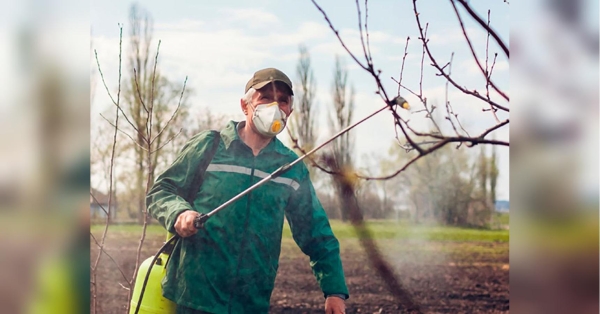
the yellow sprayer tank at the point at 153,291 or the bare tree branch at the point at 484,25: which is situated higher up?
the bare tree branch at the point at 484,25

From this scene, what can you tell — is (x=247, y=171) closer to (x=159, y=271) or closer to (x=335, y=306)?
(x=159, y=271)

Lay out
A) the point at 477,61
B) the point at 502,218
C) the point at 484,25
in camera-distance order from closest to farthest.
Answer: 1. the point at 484,25
2. the point at 477,61
3. the point at 502,218

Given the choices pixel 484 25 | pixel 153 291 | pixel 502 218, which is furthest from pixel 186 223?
pixel 484 25

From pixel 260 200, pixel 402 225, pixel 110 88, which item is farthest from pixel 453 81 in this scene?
pixel 110 88

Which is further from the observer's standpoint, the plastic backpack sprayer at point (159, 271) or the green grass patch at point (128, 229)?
the green grass patch at point (128, 229)

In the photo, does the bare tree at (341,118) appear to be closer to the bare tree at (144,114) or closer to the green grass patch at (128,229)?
the bare tree at (144,114)

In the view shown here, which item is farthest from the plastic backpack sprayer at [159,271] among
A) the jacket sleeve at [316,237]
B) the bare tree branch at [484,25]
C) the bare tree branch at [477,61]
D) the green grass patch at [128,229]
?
the bare tree branch at [484,25]

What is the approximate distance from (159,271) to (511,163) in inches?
80.0

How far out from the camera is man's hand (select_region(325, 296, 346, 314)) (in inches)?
155

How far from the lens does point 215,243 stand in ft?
12.8

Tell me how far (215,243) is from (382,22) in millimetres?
1520

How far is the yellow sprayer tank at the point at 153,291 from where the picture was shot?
156 inches

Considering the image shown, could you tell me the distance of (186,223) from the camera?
3.87 metres

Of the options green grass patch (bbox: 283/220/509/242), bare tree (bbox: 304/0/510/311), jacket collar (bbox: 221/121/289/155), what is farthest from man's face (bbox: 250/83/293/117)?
green grass patch (bbox: 283/220/509/242)
